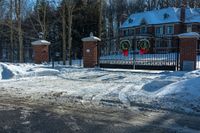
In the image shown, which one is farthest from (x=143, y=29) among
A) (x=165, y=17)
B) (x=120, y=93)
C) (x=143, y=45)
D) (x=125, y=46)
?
(x=120, y=93)

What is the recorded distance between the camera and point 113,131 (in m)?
6.94

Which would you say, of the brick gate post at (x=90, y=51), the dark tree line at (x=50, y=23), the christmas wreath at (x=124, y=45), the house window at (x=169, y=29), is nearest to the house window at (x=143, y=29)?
the house window at (x=169, y=29)

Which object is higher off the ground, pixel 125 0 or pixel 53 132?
pixel 125 0

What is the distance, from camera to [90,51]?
22.0 m

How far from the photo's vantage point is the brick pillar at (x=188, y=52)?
18188mm

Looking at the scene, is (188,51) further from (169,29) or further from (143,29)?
(143,29)

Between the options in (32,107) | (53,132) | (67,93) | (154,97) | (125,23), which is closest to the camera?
(53,132)

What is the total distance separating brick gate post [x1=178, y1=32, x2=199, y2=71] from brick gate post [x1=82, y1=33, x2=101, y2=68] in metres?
5.54

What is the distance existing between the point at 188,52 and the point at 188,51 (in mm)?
50

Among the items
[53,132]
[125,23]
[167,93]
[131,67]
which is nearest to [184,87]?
[167,93]

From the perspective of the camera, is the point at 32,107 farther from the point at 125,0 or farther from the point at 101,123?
the point at 125,0

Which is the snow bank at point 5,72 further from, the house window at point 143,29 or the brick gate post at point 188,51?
the house window at point 143,29

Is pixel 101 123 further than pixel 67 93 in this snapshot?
No

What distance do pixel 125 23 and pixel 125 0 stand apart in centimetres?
1151
